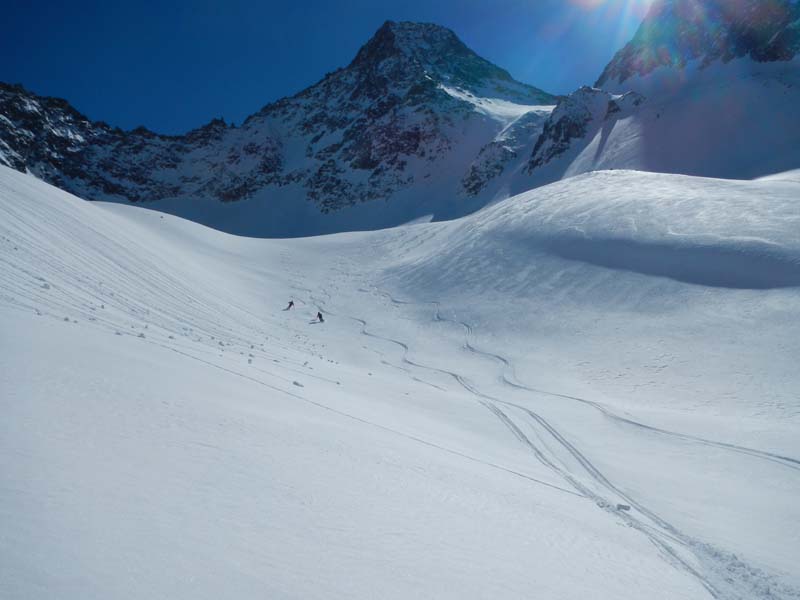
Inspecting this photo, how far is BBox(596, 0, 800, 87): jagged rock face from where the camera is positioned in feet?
187

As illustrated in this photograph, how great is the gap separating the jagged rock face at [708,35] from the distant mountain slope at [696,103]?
0.13m

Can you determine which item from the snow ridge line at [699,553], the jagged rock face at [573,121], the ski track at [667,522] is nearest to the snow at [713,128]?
the jagged rock face at [573,121]

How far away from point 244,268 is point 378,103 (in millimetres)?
90786

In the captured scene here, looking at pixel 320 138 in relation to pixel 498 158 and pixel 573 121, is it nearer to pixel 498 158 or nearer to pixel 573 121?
pixel 498 158

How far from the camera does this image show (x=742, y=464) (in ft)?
23.2

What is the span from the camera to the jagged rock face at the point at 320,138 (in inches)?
3713

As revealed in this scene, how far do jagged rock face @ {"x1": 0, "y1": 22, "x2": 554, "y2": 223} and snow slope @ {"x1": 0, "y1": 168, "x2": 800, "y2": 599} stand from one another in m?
75.1

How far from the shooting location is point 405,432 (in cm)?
650

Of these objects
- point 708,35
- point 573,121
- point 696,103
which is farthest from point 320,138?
point 696,103

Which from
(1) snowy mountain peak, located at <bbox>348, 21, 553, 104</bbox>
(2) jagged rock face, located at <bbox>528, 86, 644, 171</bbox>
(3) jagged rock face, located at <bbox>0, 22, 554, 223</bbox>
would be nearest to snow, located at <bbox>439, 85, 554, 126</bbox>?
(3) jagged rock face, located at <bbox>0, 22, 554, 223</bbox>

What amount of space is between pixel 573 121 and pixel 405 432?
67.9m

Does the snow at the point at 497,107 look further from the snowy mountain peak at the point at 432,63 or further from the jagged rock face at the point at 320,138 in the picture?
the snowy mountain peak at the point at 432,63

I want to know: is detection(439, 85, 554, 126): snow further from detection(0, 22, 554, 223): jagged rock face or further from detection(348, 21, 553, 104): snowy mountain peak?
detection(348, 21, 553, 104): snowy mountain peak

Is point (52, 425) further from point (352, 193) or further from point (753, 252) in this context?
point (352, 193)
